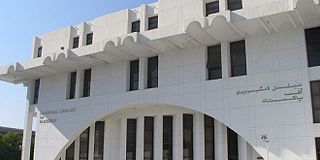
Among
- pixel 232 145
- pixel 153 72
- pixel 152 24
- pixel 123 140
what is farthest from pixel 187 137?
pixel 152 24

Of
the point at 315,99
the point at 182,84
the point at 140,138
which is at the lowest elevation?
the point at 140,138

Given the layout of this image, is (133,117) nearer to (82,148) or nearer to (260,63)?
(82,148)

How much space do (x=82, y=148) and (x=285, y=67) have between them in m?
16.1

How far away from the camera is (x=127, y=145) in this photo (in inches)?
1027

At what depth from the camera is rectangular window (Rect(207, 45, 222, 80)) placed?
22.3 m

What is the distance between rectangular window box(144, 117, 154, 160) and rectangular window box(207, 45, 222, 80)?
223 inches

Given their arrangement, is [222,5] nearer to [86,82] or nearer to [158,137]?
[158,137]

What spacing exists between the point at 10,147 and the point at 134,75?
3544 cm

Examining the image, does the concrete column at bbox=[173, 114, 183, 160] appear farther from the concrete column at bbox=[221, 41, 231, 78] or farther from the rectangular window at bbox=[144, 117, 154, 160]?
the concrete column at bbox=[221, 41, 231, 78]

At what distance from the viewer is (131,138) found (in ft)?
85.8

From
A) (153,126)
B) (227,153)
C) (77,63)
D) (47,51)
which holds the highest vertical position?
(47,51)

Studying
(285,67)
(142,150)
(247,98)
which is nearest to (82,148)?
(142,150)

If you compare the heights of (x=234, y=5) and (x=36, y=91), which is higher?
(x=234, y=5)

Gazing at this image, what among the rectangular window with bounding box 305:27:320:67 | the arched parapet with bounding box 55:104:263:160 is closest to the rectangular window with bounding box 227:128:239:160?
the arched parapet with bounding box 55:104:263:160
